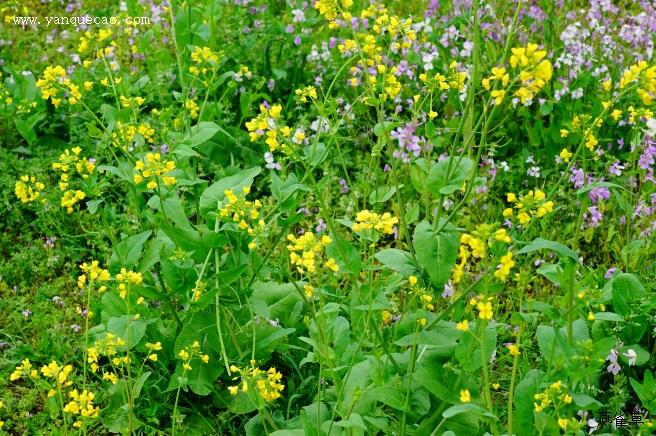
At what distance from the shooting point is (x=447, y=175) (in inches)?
87.2

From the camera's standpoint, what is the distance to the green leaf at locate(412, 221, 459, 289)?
7.06ft

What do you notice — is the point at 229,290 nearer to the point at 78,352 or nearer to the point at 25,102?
the point at 78,352

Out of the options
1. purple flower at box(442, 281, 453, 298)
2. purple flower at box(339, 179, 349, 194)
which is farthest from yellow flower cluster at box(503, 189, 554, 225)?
purple flower at box(339, 179, 349, 194)

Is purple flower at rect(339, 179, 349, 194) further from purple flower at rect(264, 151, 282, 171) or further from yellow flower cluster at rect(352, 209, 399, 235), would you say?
yellow flower cluster at rect(352, 209, 399, 235)

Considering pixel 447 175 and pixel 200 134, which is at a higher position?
pixel 447 175

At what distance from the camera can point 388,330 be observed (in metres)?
2.40

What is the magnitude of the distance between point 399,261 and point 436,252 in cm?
19

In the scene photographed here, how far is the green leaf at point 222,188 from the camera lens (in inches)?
103

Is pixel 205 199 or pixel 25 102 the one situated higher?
pixel 205 199

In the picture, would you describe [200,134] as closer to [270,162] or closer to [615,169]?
[270,162]

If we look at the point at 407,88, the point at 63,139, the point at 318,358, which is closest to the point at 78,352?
the point at 318,358

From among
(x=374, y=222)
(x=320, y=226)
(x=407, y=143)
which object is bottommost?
(x=320, y=226)


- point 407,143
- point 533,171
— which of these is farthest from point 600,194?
point 407,143

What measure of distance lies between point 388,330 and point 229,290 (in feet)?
1.75
